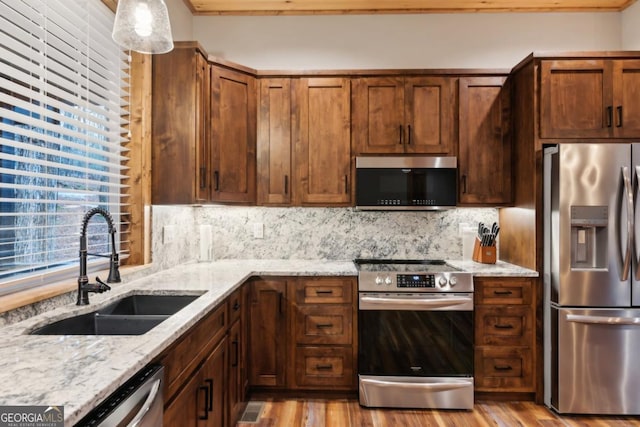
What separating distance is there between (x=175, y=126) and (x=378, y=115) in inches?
60.0

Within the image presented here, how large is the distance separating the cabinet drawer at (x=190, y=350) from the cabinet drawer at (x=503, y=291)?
1.78 metres

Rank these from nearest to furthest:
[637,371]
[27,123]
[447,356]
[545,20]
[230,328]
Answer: [27,123] < [230,328] < [637,371] < [447,356] < [545,20]

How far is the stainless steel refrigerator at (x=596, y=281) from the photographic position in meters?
2.44

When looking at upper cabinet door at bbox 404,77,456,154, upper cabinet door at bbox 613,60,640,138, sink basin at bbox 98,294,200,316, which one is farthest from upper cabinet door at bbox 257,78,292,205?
upper cabinet door at bbox 613,60,640,138

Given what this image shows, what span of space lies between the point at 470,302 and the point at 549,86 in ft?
5.26

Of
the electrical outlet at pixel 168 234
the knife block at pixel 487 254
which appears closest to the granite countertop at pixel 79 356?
the electrical outlet at pixel 168 234

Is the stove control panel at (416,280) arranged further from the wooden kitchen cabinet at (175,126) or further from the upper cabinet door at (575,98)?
the wooden kitchen cabinet at (175,126)

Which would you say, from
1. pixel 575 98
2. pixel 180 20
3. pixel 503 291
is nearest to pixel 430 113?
pixel 575 98

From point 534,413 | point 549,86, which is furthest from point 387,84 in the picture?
point 534,413

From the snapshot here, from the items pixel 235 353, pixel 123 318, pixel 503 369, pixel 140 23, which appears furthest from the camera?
pixel 503 369

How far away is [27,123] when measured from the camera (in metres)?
1.57

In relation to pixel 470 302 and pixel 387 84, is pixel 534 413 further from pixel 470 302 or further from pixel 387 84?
pixel 387 84

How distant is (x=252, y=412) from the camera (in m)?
2.58

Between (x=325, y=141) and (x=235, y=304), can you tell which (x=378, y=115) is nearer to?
(x=325, y=141)
